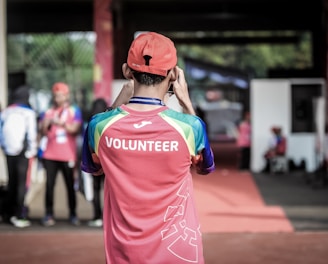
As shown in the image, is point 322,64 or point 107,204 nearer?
point 107,204

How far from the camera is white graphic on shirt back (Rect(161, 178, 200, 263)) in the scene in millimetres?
2824

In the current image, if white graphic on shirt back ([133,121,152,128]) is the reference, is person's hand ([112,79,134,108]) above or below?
above

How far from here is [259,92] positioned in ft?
62.0

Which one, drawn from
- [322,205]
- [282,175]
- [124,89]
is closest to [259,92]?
[282,175]

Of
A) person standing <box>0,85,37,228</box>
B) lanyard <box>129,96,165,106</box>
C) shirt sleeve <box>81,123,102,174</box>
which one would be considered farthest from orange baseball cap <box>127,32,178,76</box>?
person standing <box>0,85,37,228</box>

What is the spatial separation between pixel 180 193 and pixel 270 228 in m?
6.69

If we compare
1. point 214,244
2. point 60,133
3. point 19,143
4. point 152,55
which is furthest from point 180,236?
point 19,143

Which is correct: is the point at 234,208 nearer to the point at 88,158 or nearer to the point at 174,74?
the point at 88,158

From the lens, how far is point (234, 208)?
37.3 feet

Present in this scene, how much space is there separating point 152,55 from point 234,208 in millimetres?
8757

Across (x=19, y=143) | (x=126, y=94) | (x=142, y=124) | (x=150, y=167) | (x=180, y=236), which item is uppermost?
(x=126, y=94)

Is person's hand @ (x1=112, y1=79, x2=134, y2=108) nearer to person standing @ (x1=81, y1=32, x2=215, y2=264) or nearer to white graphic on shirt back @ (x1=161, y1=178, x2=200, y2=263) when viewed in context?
person standing @ (x1=81, y1=32, x2=215, y2=264)

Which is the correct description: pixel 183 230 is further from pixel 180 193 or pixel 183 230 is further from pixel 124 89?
pixel 124 89

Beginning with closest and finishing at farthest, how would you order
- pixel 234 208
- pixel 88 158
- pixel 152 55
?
pixel 152 55
pixel 88 158
pixel 234 208
